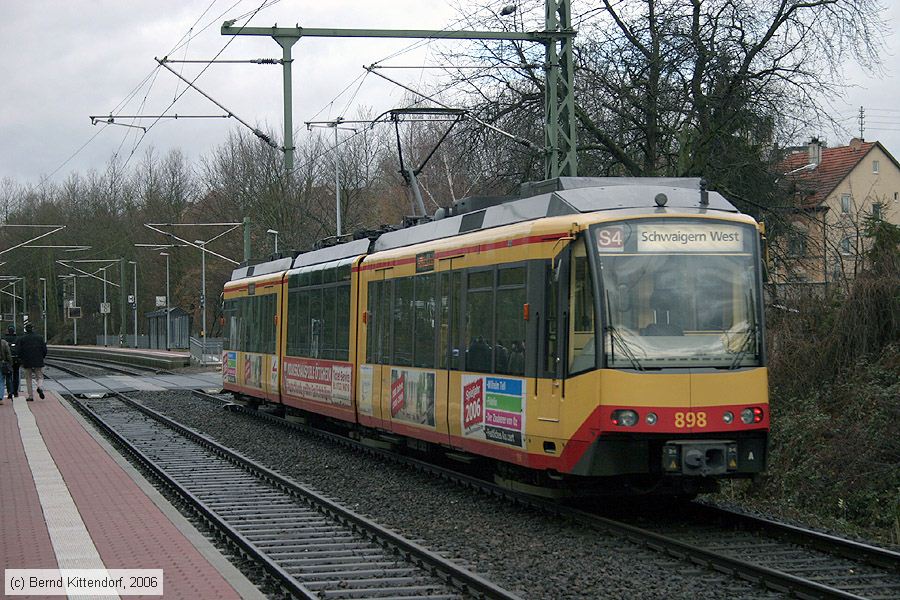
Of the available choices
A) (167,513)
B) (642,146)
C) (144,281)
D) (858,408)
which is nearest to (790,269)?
(642,146)

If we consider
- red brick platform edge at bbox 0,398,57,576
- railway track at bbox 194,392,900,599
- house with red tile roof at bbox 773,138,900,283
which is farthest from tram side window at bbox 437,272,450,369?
house with red tile roof at bbox 773,138,900,283

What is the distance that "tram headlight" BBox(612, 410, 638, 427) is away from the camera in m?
9.75

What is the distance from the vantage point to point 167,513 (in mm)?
11000

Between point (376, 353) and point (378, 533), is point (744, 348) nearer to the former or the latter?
point (378, 533)

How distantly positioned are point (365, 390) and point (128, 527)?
19.7 ft

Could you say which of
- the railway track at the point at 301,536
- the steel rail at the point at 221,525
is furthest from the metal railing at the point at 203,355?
the railway track at the point at 301,536

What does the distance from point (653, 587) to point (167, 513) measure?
5.00m

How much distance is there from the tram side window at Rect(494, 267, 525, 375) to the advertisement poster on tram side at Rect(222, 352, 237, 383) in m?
14.4

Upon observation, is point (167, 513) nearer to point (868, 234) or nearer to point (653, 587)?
point (653, 587)

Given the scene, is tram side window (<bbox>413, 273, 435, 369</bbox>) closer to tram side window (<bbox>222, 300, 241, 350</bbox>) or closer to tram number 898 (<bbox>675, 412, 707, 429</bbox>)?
tram number 898 (<bbox>675, 412, 707, 429</bbox>)

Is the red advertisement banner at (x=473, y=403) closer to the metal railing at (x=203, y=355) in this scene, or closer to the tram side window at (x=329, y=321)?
the tram side window at (x=329, y=321)

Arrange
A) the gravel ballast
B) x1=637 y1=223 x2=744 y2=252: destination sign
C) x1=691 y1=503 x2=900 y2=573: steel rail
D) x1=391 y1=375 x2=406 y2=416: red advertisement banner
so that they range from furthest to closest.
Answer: x1=391 y1=375 x2=406 y2=416: red advertisement banner
x1=637 y1=223 x2=744 y2=252: destination sign
x1=691 y1=503 x2=900 y2=573: steel rail
the gravel ballast

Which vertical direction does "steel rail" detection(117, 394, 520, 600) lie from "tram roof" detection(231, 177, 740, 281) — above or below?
below

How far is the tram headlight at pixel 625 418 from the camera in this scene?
32.0 feet
